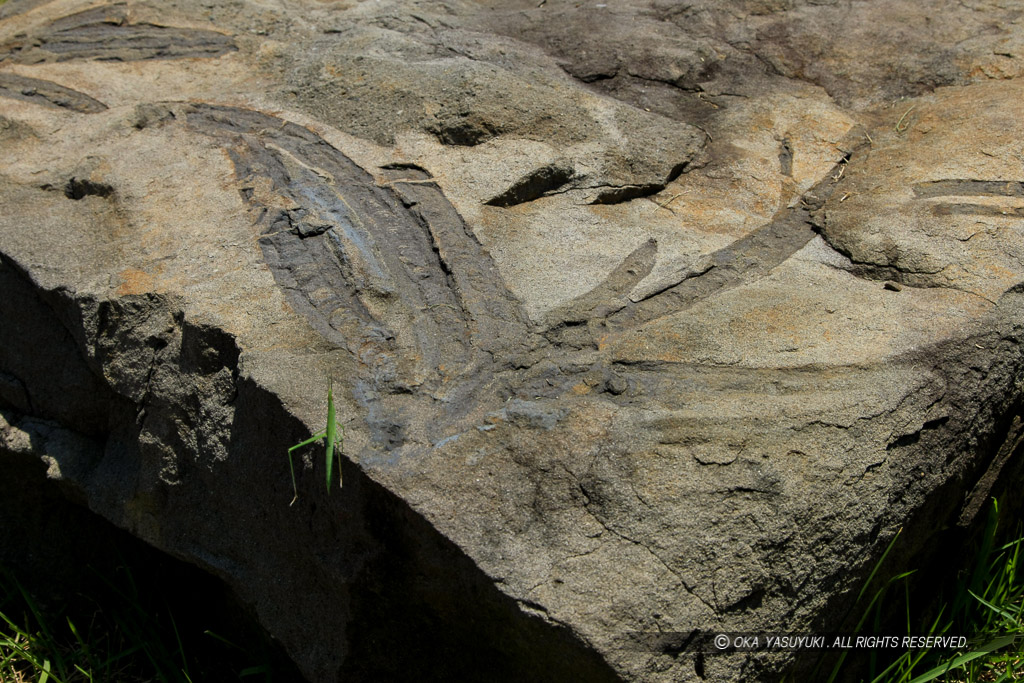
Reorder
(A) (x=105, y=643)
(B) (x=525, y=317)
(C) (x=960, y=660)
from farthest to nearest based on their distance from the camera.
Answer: (A) (x=105, y=643)
(B) (x=525, y=317)
(C) (x=960, y=660)

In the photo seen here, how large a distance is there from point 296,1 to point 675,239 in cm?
165

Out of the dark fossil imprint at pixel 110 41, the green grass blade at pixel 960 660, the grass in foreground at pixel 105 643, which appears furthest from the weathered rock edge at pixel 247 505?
the dark fossil imprint at pixel 110 41

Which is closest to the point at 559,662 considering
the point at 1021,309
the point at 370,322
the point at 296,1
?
the point at 370,322

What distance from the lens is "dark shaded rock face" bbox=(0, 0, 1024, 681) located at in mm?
1442

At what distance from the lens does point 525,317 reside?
70.2 inches

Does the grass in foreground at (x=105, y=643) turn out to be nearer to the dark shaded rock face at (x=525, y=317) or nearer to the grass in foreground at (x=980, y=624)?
the dark shaded rock face at (x=525, y=317)

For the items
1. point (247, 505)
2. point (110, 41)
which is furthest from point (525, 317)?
point (110, 41)

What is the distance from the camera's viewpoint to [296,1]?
3000mm

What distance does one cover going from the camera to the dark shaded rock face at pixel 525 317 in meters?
1.44

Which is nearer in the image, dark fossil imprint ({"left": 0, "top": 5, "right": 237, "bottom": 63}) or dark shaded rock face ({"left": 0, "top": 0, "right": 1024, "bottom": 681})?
dark shaded rock face ({"left": 0, "top": 0, "right": 1024, "bottom": 681})

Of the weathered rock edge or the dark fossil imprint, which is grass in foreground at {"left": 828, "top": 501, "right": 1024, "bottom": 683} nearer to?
the weathered rock edge

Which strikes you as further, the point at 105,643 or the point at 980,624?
the point at 105,643

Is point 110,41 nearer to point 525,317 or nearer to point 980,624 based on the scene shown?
point 525,317

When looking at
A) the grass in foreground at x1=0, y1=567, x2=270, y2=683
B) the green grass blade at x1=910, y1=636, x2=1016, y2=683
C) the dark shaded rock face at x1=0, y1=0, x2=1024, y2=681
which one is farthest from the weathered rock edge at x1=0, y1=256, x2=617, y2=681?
the green grass blade at x1=910, y1=636, x2=1016, y2=683
